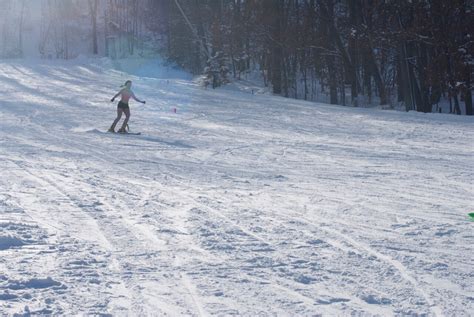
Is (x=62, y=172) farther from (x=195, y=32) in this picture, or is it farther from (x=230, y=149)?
(x=195, y=32)

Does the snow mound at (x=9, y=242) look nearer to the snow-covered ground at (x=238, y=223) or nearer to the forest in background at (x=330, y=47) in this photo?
the snow-covered ground at (x=238, y=223)

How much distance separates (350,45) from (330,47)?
1.63m

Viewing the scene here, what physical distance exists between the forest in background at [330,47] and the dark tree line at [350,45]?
0.18 feet

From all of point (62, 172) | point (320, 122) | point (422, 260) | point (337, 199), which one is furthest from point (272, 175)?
point (320, 122)

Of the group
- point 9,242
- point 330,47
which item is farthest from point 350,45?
point 9,242

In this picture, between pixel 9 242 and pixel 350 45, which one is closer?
pixel 9 242

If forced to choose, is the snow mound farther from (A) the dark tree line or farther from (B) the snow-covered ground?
(A) the dark tree line

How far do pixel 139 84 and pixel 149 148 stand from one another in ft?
67.8

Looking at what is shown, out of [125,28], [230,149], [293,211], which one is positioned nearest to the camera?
[293,211]

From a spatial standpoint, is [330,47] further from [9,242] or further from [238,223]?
[9,242]

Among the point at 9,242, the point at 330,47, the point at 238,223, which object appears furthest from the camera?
the point at 330,47

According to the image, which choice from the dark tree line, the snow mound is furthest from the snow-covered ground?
the dark tree line

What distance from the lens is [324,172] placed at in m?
11.5

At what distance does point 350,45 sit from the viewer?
1342 inches
